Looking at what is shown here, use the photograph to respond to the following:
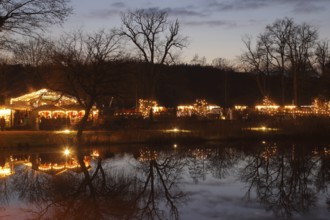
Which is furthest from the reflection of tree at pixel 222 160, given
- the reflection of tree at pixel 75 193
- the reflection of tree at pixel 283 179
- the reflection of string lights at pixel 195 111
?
the reflection of string lights at pixel 195 111

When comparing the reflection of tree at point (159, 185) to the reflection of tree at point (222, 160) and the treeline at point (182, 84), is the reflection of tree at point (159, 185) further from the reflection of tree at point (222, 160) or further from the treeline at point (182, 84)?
the treeline at point (182, 84)

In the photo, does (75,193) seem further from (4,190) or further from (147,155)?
(147,155)

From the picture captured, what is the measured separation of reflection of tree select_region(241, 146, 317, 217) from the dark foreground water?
0.12 ft

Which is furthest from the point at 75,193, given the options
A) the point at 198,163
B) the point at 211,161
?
the point at 211,161

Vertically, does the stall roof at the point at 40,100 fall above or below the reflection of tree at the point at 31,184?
above

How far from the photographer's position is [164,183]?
2183cm

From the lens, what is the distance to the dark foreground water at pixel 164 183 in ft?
52.1

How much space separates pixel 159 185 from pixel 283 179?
572cm

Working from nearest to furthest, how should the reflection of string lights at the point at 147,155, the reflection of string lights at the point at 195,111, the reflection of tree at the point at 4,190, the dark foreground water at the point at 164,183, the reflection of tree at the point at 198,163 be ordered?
1. the dark foreground water at the point at 164,183
2. the reflection of tree at the point at 4,190
3. the reflection of tree at the point at 198,163
4. the reflection of string lights at the point at 147,155
5. the reflection of string lights at the point at 195,111

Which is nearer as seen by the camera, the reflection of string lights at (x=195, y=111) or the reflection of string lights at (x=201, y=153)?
the reflection of string lights at (x=201, y=153)

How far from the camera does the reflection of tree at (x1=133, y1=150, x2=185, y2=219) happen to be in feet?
52.5

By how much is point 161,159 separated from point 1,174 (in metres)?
9.58

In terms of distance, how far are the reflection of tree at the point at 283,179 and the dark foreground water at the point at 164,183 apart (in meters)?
0.04

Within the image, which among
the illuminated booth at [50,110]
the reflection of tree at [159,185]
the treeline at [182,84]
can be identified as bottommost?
the reflection of tree at [159,185]
